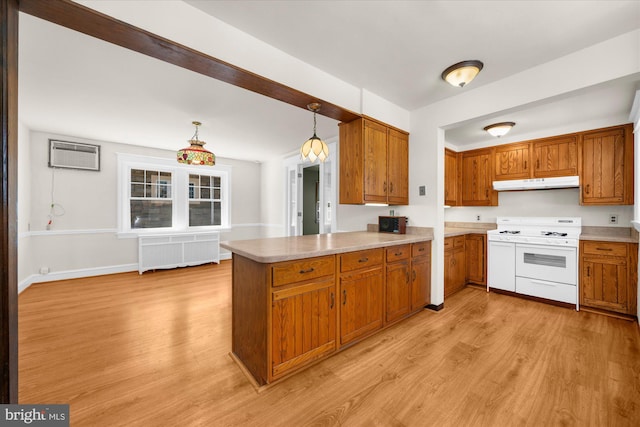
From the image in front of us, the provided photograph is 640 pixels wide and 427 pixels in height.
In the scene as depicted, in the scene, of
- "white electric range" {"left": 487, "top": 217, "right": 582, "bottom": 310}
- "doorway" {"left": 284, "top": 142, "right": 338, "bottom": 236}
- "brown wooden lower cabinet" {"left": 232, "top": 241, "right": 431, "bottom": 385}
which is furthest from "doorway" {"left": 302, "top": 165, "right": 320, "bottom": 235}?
"white electric range" {"left": 487, "top": 217, "right": 582, "bottom": 310}

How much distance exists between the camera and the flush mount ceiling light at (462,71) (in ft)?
7.32

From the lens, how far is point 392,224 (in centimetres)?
329

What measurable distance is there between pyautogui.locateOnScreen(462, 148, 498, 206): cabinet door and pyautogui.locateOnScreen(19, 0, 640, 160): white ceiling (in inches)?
33.7

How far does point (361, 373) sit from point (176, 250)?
4.75 m

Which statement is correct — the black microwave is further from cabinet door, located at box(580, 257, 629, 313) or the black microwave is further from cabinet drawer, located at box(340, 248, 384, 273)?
cabinet door, located at box(580, 257, 629, 313)

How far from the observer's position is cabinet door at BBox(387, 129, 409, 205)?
311cm

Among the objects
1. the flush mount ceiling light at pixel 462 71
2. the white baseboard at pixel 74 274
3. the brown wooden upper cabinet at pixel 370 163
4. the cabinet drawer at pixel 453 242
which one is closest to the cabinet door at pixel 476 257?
the cabinet drawer at pixel 453 242

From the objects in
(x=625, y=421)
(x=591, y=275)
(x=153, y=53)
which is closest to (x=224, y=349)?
(x=153, y=53)

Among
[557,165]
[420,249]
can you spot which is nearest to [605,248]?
[557,165]

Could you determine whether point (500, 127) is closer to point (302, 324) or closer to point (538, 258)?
point (538, 258)

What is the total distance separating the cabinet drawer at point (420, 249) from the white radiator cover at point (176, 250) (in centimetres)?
407

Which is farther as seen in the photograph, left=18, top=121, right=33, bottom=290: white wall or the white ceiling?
left=18, top=121, right=33, bottom=290: white wall

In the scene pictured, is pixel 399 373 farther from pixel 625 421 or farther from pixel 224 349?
pixel 224 349

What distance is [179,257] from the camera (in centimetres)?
527
